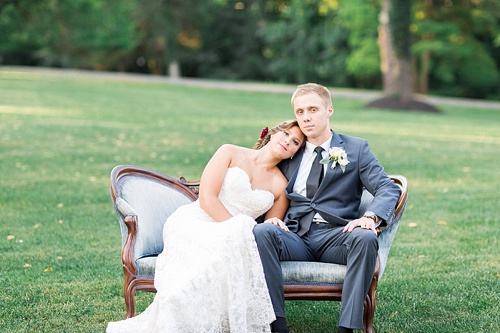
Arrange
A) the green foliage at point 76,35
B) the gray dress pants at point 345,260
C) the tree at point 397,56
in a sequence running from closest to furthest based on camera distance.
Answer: the gray dress pants at point 345,260, the tree at point 397,56, the green foliage at point 76,35

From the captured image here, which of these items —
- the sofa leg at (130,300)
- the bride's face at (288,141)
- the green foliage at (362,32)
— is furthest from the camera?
the green foliage at (362,32)

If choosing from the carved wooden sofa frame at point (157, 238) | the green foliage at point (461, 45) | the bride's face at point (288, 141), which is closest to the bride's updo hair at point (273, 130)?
the bride's face at point (288, 141)

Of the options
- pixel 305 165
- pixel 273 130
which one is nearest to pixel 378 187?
pixel 305 165

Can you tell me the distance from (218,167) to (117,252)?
2288 mm

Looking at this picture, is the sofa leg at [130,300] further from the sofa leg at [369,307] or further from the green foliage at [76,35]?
the green foliage at [76,35]

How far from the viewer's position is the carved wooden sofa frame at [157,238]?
4.39 m

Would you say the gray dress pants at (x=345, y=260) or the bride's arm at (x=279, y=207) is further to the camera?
the bride's arm at (x=279, y=207)

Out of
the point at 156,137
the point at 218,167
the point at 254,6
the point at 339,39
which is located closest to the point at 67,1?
the point at 254,6

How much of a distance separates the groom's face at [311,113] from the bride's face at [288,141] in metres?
0.06

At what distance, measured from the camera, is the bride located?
410 centimetres

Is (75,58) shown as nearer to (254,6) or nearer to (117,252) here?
(254,6)

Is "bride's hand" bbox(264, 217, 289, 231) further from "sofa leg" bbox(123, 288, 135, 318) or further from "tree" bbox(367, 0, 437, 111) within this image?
"tree" bbox(367, 0, 437, 111)

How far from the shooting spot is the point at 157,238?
16.0 feet

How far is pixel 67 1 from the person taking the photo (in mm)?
45344
